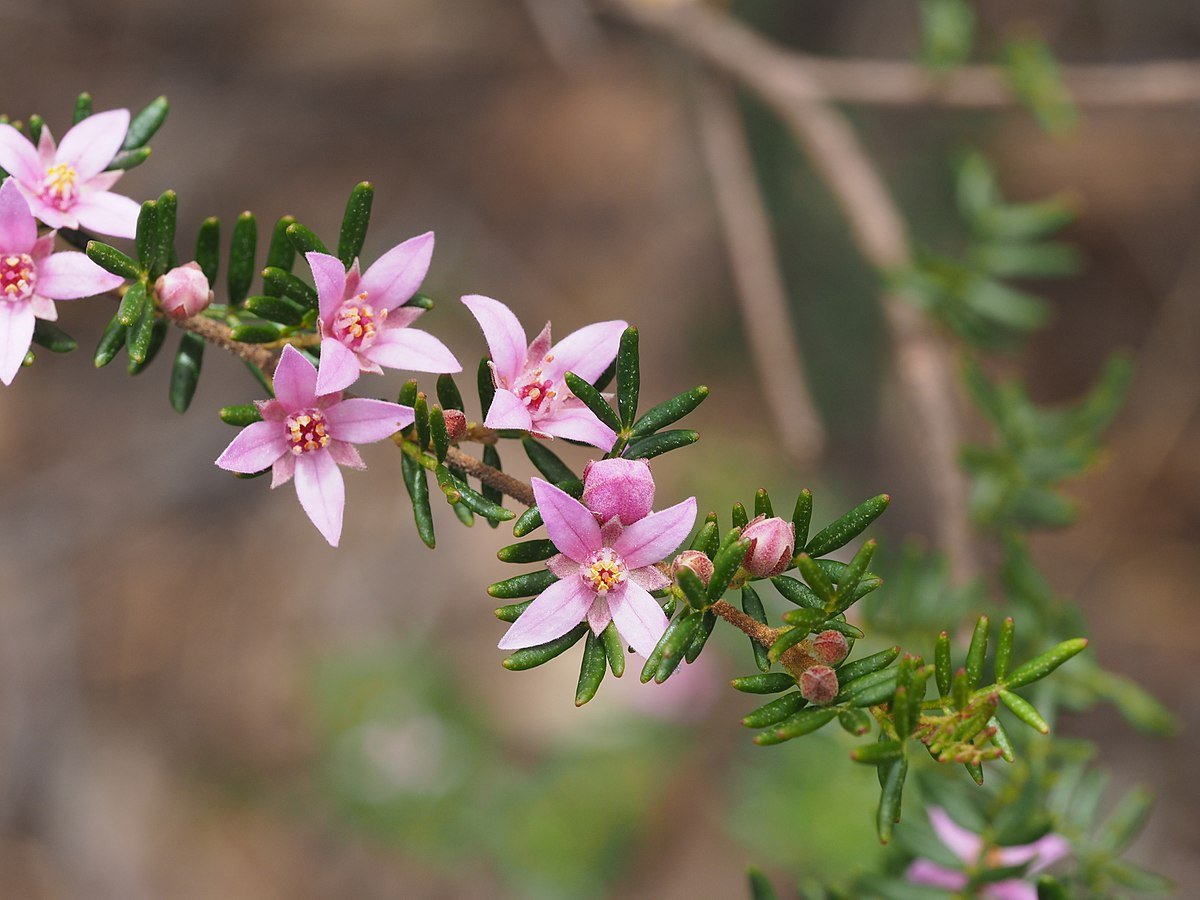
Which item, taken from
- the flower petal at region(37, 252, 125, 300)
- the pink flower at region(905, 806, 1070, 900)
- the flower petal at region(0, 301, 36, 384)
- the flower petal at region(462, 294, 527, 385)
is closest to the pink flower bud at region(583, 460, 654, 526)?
the flower petal at region(462, 294, 527, 385)

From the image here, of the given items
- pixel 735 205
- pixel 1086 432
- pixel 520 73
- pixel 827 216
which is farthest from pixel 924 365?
pixel 520 73

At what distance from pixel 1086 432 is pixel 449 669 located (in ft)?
17.0

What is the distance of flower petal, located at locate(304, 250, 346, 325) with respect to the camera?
193 cm

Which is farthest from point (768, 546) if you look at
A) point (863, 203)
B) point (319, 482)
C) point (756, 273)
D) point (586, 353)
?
point (756, 273)

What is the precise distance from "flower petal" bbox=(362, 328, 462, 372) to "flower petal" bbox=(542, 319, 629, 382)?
8.1 inches

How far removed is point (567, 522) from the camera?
1.89m

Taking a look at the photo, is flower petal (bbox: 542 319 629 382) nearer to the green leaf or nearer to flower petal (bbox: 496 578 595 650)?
flower petal (bbox: 496 578 595 650)

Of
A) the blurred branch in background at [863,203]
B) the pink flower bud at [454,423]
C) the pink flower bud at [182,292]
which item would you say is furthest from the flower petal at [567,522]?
the blurred branch in background at [863,203]

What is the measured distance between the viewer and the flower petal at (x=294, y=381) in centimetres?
194

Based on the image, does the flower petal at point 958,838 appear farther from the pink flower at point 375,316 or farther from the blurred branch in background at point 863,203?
the pink flower at point 375,316

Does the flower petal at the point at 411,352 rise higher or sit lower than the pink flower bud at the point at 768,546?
higher

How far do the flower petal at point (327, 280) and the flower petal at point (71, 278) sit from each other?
400 mm

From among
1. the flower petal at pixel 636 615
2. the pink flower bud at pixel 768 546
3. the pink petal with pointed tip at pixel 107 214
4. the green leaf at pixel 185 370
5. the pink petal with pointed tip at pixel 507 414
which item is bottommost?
the flower petal at pixel 636 615

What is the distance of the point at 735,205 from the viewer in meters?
5.28
